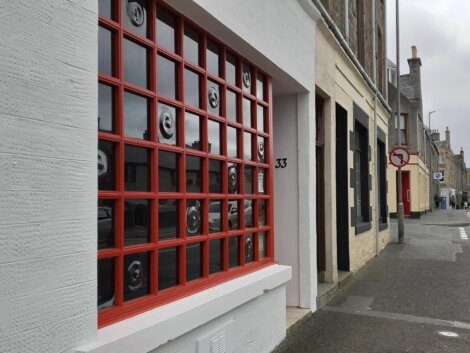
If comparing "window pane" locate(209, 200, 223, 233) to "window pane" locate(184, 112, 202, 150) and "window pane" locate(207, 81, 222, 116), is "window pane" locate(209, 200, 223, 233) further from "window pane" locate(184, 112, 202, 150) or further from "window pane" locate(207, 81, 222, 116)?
Result: "window pane" locate(207, 81, 222, 116)

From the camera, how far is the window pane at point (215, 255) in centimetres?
384

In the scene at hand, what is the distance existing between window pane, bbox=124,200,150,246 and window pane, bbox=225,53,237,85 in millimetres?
1634

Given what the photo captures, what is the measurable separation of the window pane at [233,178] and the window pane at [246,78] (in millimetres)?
802

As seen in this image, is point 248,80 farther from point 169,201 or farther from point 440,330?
point 440,330

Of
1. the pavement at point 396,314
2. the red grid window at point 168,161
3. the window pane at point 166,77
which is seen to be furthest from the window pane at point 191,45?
the pavement at point 396,314

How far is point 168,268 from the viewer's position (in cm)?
326

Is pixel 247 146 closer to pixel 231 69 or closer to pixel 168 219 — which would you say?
pixel 231 69

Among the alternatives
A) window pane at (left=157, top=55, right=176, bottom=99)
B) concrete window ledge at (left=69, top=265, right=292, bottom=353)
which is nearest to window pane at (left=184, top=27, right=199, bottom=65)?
window pane at (left=157, top=55, right=176, bottom=99)

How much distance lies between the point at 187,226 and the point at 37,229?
5.04 feet

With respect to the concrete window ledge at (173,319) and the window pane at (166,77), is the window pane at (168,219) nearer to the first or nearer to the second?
the concrete window ledge at (173,319)

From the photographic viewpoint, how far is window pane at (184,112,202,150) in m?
3.51

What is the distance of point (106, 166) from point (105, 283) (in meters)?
0.66

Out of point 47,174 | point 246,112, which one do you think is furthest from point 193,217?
point 47,174

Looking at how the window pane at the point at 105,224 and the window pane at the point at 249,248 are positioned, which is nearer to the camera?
the window pane at the point at 105,224
